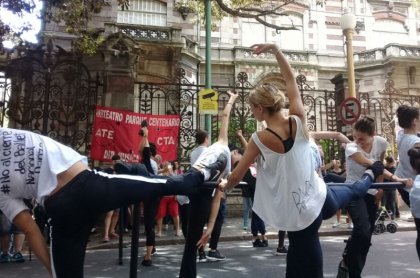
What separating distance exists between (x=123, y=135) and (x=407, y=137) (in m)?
7.71

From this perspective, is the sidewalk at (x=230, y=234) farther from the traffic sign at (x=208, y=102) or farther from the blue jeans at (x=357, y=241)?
the blue jeans at (x=357, y=241)

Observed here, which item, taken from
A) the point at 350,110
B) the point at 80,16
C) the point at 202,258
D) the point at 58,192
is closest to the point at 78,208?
the point at 58,192

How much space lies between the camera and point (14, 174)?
109 inches

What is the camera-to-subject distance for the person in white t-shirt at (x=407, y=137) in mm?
4617

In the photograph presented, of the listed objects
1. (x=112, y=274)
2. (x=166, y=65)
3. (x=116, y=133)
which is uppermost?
(x=166, y=65)

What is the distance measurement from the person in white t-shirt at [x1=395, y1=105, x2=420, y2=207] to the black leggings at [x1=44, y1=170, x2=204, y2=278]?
3.27 metres

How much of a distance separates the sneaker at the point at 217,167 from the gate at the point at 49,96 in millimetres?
7354

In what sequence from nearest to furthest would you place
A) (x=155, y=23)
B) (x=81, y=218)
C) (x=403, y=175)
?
(x=81, y=218) < (x=403, y=175) < (x=155, y=23)

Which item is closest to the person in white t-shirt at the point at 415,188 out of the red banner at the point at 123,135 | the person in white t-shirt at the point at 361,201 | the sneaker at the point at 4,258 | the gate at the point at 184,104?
the person in white t-shirt at the point at 361,201

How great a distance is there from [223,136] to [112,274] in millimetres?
2768

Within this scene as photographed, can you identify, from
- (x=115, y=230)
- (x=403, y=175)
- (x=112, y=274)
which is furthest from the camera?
(x=115, y=230)

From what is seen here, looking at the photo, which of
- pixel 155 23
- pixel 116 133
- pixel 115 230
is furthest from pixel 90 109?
pixel 155 23

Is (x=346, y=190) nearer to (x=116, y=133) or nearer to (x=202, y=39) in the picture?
(x=116, y=133)

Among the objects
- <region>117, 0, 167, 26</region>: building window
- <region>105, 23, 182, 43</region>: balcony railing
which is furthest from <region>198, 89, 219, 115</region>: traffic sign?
<region>117, 0, 167, 26</region>: building window
